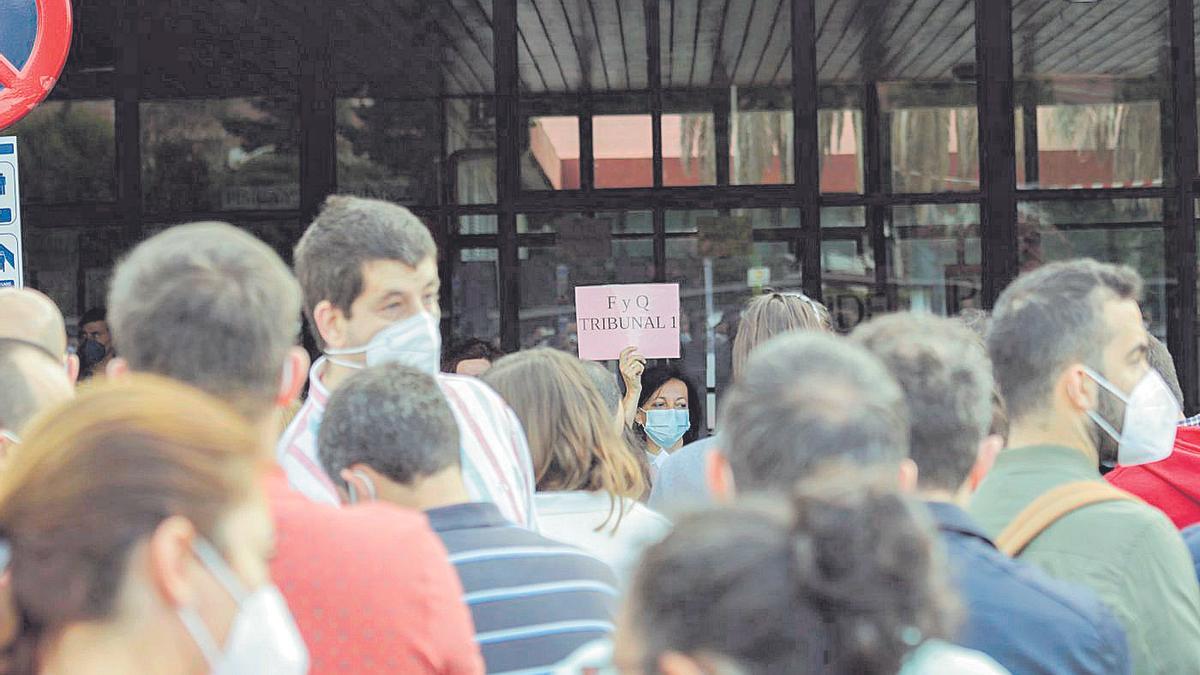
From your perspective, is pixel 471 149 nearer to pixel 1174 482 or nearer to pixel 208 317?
pixel 1174 482

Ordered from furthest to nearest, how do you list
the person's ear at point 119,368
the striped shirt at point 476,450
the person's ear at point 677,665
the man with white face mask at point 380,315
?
the man with white face mask at point 380,315, the striped shirt at point 476,450, the person's ear at point 119,368, the person's ear at point 677,665

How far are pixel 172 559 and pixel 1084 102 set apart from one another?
26.1 ft

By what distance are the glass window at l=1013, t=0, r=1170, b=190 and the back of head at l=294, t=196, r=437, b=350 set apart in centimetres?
613

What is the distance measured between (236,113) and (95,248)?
120 cm

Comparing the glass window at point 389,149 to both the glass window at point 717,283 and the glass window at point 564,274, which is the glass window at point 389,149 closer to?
the glass window at point 564,274

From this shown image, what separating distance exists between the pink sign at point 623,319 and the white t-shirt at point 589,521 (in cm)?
339

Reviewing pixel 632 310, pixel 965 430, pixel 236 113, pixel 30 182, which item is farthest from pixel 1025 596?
pixel 30 182

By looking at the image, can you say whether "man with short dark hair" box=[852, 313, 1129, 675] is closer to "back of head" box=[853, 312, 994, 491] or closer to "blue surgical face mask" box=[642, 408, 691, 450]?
"back of head" box=[853, 312, 994, 491]

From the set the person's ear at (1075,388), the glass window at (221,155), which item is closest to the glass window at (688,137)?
the glass window at (221,155)

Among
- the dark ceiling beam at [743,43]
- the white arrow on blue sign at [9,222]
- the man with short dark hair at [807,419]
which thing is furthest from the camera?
the dark ceiling beam at [743,43]

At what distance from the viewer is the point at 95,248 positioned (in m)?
8.46

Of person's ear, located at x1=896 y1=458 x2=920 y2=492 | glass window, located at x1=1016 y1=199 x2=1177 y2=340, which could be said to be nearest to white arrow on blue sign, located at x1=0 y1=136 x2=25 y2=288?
person's ear, located at x1=896 y1=458 x2=920 y2=492

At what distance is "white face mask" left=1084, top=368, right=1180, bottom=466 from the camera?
3010 millimetres

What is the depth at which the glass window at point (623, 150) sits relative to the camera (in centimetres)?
845
